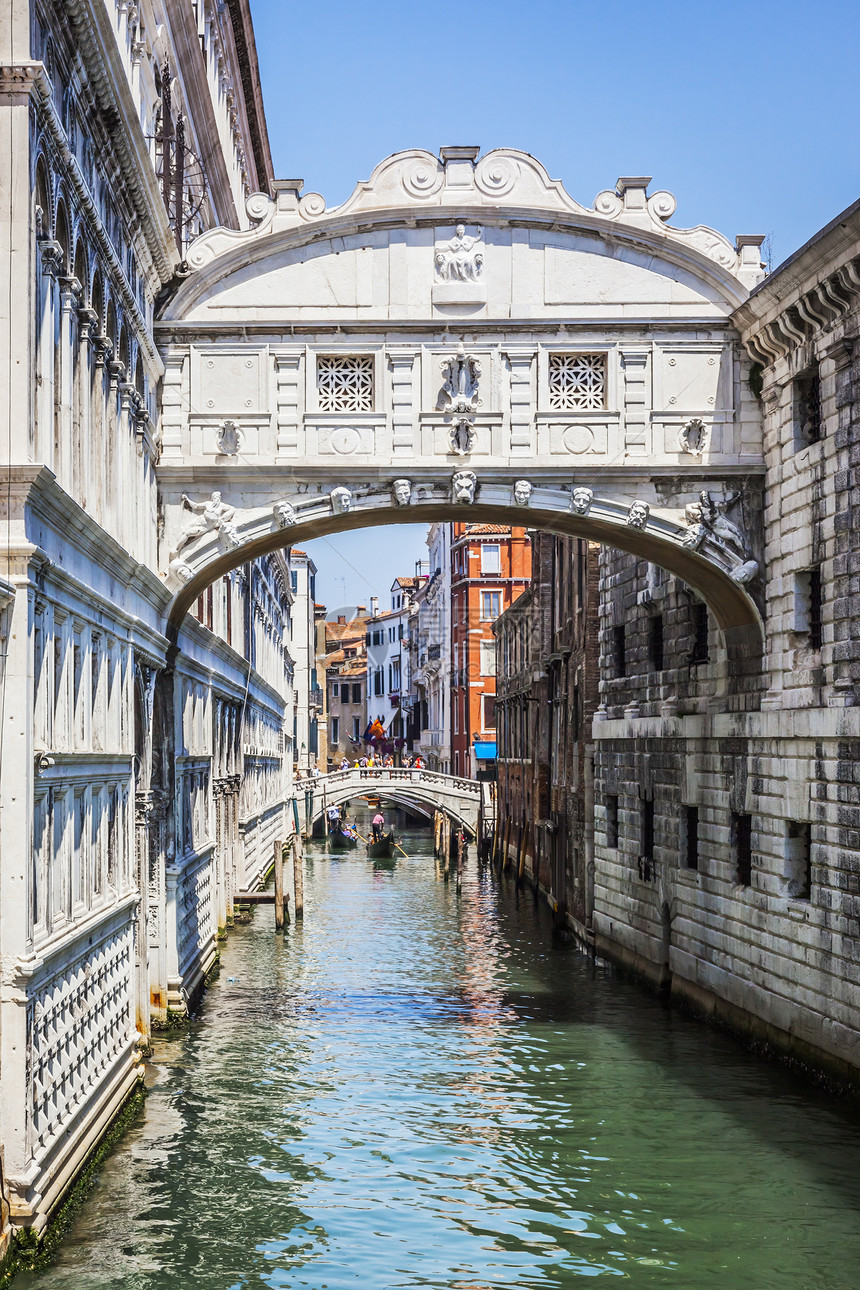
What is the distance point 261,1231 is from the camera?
10.9 meters

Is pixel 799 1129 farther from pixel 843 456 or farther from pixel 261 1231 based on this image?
pixel 843 456

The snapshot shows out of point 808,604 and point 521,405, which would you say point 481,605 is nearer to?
point 521,405

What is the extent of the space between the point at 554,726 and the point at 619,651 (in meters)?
8.84

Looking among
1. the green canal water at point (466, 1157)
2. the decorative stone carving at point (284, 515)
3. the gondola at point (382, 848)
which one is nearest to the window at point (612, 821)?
the green canal water at point (466, 1157)

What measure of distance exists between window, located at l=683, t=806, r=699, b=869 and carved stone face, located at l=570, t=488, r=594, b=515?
4696 mm

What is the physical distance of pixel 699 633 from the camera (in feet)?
65.0

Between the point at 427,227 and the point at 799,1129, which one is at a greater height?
the point at 427,227

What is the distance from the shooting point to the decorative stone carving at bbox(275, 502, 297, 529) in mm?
17297

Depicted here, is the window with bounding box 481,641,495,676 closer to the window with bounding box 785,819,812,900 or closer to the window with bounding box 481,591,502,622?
the window with bounding box 481,591,502,622

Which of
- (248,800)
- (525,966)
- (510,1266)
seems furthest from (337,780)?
(510,1266)

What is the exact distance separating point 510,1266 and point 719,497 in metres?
9.54

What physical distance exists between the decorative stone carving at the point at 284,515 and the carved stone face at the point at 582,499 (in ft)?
10.2

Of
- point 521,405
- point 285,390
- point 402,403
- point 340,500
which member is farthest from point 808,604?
point 285,390

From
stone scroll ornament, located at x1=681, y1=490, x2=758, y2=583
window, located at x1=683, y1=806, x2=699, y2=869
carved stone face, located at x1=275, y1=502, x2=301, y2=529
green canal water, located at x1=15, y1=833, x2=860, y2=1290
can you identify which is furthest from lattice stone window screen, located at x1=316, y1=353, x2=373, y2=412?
green canal water, located at x1=15, y1=833, x2=860, y2=1290
